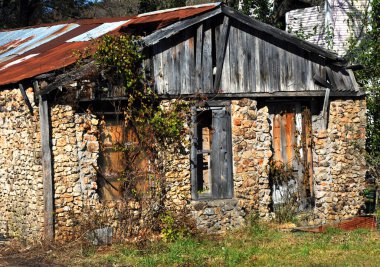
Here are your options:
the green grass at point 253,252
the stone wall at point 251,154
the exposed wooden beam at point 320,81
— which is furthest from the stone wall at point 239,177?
the exposed wooden beam at point 320,81

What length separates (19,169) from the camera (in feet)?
43.4

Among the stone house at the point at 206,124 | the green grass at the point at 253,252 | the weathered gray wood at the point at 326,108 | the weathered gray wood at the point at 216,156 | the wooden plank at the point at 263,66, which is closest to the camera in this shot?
the green grass at the point at 253,252

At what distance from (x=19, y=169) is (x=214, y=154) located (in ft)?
12.2

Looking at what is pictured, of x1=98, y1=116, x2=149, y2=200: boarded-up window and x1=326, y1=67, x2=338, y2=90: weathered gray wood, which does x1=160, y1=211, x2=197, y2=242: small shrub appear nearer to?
x1=98, y1=116, x2=149, y2=200: boarded-up window

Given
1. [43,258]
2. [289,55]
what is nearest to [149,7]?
[289,55]

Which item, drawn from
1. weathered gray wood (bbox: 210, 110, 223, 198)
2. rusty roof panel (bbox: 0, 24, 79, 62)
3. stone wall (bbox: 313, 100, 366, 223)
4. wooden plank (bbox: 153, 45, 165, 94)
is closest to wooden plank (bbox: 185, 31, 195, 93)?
wooden plank (bbox: 153, 45, 165, 94)

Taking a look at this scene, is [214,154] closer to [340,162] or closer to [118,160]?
[118,160]

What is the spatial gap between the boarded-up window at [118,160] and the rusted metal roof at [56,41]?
150 centimetres

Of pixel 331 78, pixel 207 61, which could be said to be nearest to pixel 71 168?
pixel 207 61

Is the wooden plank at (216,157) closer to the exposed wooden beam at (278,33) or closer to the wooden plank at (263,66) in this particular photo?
the wooden plank at (263,66)

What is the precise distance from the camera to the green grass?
11000mm

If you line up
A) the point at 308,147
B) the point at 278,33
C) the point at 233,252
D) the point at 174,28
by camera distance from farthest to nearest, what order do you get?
1. the point at 308,147
2. the point at 278,33
3. the point at 174,28
4. the point at 233,252

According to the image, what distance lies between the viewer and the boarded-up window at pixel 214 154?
A: 47.1ft

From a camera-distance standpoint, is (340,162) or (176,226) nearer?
(176,226)
